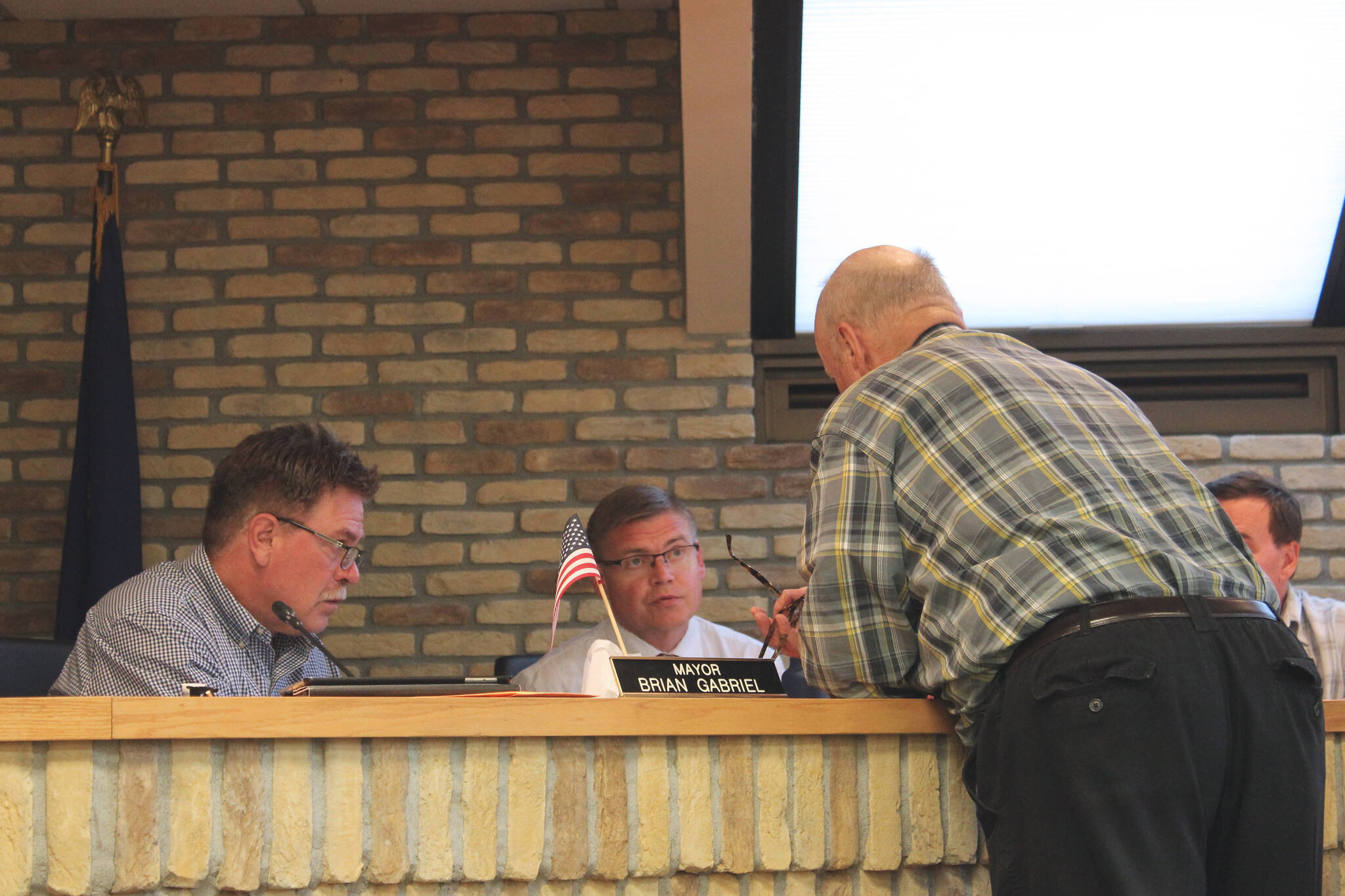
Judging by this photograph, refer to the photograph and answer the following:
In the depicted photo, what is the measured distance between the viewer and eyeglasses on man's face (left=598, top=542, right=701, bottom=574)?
282 cm

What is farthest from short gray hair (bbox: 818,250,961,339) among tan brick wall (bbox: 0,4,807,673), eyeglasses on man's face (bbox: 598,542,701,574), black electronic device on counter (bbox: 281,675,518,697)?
tan brick wall (bbox: 0,4,807,673)

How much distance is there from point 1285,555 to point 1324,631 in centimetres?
18

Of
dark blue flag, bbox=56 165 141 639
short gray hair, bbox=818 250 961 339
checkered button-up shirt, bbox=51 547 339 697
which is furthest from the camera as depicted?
dark blue flag, bbox=56 165 141 639

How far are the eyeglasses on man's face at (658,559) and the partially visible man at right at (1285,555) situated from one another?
1179 mm

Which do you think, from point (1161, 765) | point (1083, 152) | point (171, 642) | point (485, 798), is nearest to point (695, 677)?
point (485, 798)

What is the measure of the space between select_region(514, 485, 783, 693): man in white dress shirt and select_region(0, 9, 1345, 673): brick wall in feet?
1.84

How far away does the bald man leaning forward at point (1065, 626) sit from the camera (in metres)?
1.28

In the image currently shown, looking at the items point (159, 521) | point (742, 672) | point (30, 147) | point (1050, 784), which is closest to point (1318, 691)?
point (1050, 784)

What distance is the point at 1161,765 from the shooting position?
4.16 ft

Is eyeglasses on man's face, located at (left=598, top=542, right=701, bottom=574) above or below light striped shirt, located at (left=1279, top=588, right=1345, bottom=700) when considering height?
above

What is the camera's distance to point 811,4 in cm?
310

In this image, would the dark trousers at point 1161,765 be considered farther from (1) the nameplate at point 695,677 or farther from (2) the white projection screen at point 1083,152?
(2) the white projection screen at point 1083,152

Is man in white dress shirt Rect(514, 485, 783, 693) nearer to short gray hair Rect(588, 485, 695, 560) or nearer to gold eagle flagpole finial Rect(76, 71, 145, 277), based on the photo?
short gray hair Rect(588, 485, 695, 560)

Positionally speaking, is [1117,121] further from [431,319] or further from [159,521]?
[159,521]
